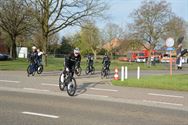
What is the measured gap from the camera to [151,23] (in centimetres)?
5038

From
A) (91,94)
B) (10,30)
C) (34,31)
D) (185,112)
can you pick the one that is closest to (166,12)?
(34,31)

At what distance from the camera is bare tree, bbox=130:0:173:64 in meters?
50.3

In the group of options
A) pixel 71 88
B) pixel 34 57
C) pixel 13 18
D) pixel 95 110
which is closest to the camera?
pixel 95 110

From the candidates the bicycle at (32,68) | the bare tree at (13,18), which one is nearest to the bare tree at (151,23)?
the bare tree at (13,18)

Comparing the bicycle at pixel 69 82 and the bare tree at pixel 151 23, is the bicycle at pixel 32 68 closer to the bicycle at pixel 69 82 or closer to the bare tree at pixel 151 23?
the bicycle at pixel 69 82

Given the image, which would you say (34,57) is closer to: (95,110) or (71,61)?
(71,61)

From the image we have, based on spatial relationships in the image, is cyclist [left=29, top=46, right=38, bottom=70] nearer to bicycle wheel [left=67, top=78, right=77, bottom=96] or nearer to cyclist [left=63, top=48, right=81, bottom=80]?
cyclist [left=63, top=48, right=81, bottom=80]

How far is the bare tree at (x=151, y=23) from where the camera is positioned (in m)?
50.3

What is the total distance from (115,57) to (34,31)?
43901mm

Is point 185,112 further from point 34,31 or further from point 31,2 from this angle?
point 34,31

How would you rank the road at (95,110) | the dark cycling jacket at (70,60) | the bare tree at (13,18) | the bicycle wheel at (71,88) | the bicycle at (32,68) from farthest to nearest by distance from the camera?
the bare tree at (13,18) → the bicycle at (32,68) → the dark cycling jacket at (70,60) → the bicycle wheel at (71,88) → the road at (95,110)

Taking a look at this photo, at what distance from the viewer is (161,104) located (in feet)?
40.0

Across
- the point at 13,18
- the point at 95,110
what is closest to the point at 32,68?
the point at 95,110

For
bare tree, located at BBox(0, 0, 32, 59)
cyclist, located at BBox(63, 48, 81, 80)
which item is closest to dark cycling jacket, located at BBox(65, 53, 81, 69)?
cyclist, located at BBox(63, 48, 81, 80)
